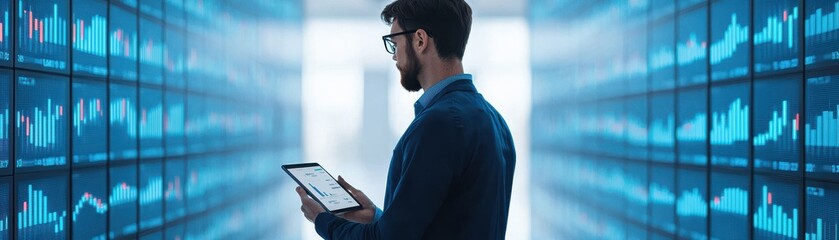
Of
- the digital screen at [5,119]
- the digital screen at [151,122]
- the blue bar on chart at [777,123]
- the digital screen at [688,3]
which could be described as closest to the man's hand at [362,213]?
A: the digital screen at [5,119]

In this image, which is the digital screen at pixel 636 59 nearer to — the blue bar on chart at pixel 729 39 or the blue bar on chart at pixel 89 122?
the blue bar on chart at pixel 729 39

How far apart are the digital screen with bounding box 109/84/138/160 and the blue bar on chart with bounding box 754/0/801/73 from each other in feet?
8.35

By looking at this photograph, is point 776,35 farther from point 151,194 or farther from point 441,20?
point 151,194

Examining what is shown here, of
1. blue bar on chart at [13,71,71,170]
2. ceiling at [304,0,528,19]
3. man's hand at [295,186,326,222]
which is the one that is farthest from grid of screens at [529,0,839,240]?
blue bar on chart at [13,71,71,170]

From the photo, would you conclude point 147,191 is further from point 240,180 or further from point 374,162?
point 374,162

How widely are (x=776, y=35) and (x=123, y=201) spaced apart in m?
2.68

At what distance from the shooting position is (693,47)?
318 cm

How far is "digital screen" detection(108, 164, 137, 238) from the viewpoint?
304 centimetres

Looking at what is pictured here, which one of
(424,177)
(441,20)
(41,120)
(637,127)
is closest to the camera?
(424,177)

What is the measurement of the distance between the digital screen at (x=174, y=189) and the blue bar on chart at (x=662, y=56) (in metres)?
2.52

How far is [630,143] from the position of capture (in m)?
4.15

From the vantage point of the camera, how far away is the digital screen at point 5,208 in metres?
2.28

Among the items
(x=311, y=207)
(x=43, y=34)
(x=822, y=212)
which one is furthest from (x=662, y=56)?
(x=43, y=34)

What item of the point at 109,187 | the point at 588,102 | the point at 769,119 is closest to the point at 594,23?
the point at 588,102
